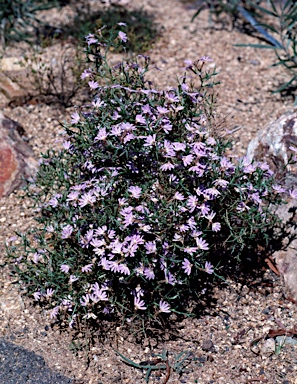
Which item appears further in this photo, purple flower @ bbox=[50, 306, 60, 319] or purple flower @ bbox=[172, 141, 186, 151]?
purple flower @ bbox=[50, 306, 60, 319]

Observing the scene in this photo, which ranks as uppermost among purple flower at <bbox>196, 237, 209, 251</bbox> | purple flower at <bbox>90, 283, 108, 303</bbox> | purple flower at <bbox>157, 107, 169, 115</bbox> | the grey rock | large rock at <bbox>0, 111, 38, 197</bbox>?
purple flower at <bbox>157, 107, 169, 115</bbox>

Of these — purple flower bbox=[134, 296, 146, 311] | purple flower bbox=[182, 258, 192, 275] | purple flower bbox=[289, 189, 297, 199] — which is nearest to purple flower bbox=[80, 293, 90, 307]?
purple flower bbox=[134, 296, 146, 311]

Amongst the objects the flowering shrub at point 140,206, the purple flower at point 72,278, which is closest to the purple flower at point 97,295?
the flowering shrub at point 140,206

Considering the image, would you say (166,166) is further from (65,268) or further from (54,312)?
(54,312)

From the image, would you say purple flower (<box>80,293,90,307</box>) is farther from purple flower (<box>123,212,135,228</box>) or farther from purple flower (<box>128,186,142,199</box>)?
purple flower (<box>128,186,142,199</box>)

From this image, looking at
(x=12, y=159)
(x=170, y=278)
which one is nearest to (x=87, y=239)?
(x=170, y=278)

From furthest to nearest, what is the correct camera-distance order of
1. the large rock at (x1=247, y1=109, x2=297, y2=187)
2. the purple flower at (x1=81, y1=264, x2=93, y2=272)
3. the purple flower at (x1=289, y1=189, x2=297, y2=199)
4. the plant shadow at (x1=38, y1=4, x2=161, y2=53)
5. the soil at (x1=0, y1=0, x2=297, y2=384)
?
1. the plant shadow at (x1=38, y1=4, x2=161, y2=53)
2. the large rock at (x1=247, y1=109, x2=297, y2=187)
3. the purple flower at (x1=289, y1=189, x2=297, y2=199)
4. the soil at (x1=0, y1=0, x2=297, y2=384)
5. the purple flower at (x1=81, y1=264, x2=93, y2=272)

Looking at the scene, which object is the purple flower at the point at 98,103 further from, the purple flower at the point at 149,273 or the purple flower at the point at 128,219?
the purple flower at the point at 149,273
